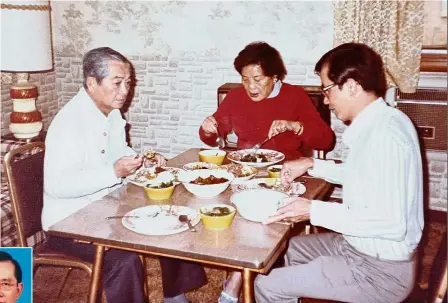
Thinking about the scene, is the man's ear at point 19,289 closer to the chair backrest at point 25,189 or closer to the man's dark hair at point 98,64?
the chair backrest at point 25,189

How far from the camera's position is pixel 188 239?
156cm

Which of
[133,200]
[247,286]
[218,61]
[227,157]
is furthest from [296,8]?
[247,286]

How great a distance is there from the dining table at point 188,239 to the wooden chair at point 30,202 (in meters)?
0.30

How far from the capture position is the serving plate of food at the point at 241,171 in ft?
7.10

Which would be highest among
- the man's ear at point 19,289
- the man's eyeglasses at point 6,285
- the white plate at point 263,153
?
the white plate at point 263,153

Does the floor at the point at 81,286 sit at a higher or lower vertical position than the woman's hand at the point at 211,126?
lower

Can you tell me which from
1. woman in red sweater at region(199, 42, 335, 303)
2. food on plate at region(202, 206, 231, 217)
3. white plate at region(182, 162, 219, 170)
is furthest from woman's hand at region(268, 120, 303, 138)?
food on plate at region(202, 206, 231, 217)

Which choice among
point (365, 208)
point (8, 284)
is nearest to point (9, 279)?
point (8, 284)

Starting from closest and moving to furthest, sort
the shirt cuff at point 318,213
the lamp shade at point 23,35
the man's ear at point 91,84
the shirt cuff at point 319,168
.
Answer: the shirt cuff at point 318,213, the shirt cuff at point 319,168, the man's ear at point 91,84, the lamp shade at point 23,35

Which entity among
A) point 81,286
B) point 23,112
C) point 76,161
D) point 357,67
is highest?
point 357,67

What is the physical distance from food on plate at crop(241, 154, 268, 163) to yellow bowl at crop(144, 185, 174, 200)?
2.01ft

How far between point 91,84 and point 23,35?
1.45 m

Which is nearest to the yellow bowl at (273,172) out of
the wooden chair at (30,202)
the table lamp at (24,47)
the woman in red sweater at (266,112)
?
the woman in red sweater at (266,112)

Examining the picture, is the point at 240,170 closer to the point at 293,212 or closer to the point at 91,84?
the point at 293,212
